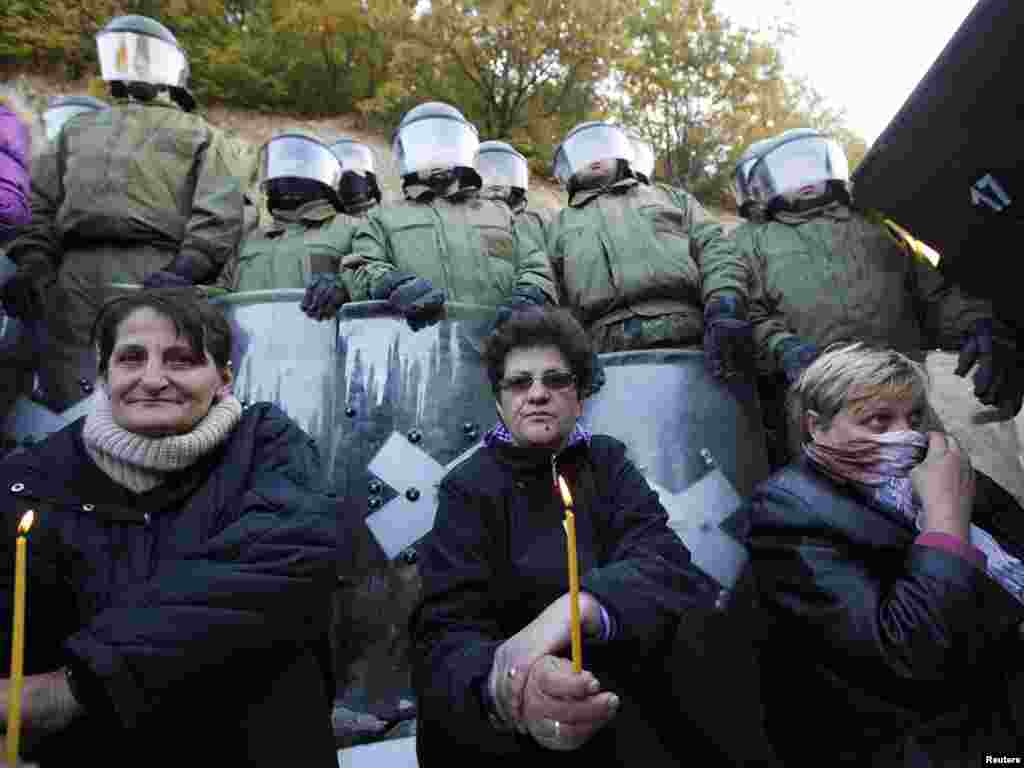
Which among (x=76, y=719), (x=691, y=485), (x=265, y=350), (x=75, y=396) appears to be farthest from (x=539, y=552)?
(x=75, y=396)

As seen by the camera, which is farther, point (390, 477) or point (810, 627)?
point (390, 477)

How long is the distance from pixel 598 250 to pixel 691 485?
1.28 meters

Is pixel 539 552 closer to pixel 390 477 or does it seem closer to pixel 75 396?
pixel 390 477

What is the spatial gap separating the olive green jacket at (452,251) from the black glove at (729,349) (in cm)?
71

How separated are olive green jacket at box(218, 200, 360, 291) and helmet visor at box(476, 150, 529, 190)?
6.75 feet

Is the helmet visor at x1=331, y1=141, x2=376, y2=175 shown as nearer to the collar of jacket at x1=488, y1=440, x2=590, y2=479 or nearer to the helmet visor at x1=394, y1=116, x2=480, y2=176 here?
the helmet visor at x1=394, y1=116, x2=480, y2=176

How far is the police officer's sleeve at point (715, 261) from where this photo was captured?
3.05 metres

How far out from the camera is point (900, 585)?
141cm

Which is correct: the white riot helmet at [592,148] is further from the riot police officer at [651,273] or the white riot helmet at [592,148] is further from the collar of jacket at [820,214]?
the collar of jacket at [820,214]

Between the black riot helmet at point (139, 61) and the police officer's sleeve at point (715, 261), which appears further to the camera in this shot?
the black riot helmet at point (139, 61)

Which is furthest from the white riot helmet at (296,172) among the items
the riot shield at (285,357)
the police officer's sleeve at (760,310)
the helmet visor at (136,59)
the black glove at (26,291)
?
the police officer's sleeve at (760,310)

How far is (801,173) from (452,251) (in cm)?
171

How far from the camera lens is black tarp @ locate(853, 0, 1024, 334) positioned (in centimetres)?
181

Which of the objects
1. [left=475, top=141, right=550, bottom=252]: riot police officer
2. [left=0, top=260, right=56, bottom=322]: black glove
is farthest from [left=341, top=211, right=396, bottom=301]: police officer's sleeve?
[left=475, top=141, right=550, bottom=252]: riot police officer
